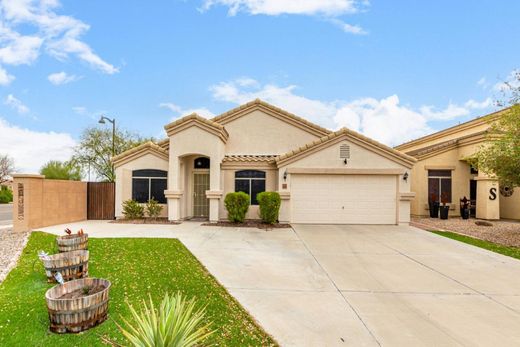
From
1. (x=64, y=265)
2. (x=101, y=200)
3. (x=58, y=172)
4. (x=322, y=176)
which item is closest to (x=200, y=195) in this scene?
(x=101, y=200)

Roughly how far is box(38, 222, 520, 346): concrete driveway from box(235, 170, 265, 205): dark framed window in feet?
14.7

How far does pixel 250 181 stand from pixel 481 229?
1123 centimetres

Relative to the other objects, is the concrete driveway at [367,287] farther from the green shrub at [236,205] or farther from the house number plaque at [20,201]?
the house number plaque at [20,201]

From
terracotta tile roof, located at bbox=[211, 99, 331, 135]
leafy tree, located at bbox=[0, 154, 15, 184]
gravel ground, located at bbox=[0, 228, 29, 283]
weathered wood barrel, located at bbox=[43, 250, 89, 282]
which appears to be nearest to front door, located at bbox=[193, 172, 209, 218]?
terracotta tile roof, located at bbox=[211, 99, 331, 135]

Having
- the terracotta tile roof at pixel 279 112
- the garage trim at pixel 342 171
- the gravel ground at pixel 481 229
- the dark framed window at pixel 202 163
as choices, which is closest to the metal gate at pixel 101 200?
the dark framed window at pixel 202 163

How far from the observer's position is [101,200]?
15219 millimetres

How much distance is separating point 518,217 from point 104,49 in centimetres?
2574

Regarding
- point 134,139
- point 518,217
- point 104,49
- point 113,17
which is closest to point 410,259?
point 518,217

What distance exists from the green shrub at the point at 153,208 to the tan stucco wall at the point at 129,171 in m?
0.50

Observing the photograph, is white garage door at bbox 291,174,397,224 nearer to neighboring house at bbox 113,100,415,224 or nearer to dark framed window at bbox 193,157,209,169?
neighboring house at bbox 113,100,415,224

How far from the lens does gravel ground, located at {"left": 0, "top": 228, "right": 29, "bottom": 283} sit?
262 inches

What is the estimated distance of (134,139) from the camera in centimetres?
3091

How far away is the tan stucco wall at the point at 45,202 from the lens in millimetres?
11383

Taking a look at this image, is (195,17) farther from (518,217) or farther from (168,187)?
(518,217)
